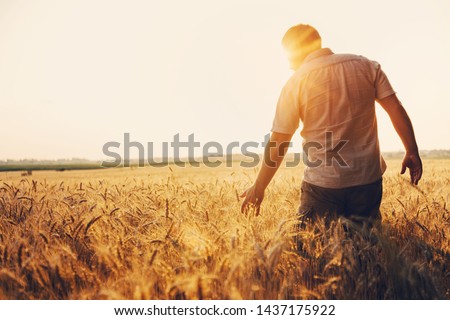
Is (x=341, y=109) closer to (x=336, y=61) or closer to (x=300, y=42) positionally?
(x=336, y=61)

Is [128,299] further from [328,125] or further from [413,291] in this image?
[328,125]

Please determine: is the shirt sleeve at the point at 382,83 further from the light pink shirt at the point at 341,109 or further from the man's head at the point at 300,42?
the man's head at the point at 300,42

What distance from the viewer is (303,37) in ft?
8.32

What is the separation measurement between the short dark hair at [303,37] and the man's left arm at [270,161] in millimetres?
757

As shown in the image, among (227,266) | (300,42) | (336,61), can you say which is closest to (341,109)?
(336,61)

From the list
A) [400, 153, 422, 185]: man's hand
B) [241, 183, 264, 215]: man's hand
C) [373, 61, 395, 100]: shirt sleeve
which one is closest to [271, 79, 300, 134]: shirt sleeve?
[241, 183, 264, 215]: man's hand

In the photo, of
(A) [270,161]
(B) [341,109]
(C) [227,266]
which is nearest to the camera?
(C) [227,266]

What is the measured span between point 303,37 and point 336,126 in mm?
760

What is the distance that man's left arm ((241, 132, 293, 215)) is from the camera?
8.18ft

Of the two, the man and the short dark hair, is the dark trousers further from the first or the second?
the short dark hair

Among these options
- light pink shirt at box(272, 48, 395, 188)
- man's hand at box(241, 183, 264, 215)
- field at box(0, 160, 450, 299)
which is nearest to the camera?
field at box(0, 160, 450, 299)

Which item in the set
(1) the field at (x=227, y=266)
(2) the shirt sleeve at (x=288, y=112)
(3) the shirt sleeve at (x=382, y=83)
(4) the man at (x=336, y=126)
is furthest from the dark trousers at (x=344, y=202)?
(3) the shirt sleeve at (x=382, y=83)

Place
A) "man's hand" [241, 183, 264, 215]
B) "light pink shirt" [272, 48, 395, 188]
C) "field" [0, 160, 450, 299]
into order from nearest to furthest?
"field" [0, 160, 450, 299] → "light pink shirt" [272, 48, 395, 188] → "man's hand" [241, 183, 264, 215]

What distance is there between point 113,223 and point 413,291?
80.4 inches
